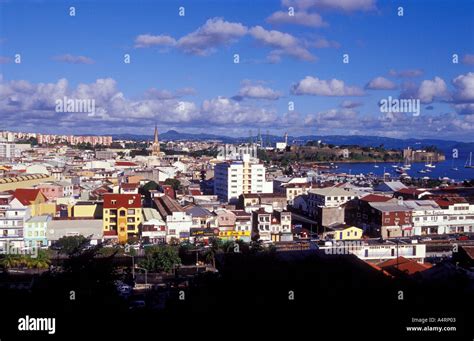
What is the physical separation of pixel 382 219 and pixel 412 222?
780 millimetres

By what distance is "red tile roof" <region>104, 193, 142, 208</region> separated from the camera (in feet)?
28.4

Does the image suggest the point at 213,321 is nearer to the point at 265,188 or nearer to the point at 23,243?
the point at 23,243

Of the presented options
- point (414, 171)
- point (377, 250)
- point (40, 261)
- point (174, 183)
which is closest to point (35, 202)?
point (40, 261)

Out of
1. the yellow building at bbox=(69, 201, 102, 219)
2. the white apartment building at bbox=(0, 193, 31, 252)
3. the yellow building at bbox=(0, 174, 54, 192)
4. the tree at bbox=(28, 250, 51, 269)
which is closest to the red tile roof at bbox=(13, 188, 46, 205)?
the yellow building at bbox=(69, 201, 102, 219)

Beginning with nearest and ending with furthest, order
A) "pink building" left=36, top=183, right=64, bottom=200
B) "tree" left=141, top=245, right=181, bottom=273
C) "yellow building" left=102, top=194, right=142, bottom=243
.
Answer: "tree" left=141, top=245, right=181, bottom=273, "yellow building" left=102, top=194, right=142, bottom=243, "pink building" left=36, top=183, right=64, bottom=200

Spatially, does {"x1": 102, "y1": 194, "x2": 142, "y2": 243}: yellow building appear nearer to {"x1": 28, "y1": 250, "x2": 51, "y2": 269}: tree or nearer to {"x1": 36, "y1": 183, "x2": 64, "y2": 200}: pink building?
{"x1": 28, "y1": 250, "x2": 51, "y2": 269}: tree

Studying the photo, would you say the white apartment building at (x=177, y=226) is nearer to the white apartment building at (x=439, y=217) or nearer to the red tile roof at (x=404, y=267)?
the red tile roof at (x=404, y=267)

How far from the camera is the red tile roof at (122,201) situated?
866 centimetres

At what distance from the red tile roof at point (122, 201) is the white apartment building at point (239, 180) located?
449 cm

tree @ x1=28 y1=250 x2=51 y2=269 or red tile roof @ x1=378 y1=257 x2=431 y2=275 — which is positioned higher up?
red tile roof @ x1=378 y1=257 x2=431 y2=275

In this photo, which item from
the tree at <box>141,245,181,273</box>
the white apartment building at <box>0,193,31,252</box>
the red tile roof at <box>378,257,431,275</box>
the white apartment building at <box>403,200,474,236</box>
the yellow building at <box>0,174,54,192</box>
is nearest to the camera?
the red tile roof at <box>378,257,431,275</box>

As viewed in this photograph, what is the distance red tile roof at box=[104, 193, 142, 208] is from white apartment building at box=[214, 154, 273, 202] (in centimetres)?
449

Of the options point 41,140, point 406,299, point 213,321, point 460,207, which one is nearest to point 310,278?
point 406,299

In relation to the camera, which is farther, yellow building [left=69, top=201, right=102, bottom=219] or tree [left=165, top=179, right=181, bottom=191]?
tree [left=165, top=179, right=181, bottom=191]
